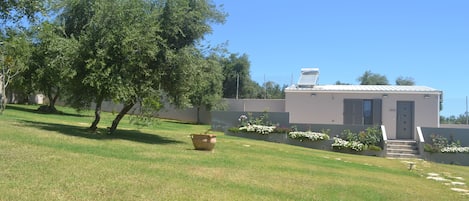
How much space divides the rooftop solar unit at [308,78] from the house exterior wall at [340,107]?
4.72 ft

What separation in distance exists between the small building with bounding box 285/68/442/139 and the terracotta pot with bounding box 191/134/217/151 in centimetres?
1465

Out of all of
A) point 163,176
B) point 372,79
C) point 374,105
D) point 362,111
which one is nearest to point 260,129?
point 362,111

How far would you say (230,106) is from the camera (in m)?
40.2

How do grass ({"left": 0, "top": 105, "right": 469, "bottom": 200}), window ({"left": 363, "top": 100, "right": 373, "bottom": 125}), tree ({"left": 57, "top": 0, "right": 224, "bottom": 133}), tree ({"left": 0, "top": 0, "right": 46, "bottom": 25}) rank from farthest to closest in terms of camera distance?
window ({"left": 363, "top": 100, "right": 373, "bottom": 125}) → tree ({"left": 57, "top": 0, "right": 224, "bottom": 133}) → grass ({"left": 0, "top": 105, "right": 469, "bottom": 200}) → tree ({"left": 0, "top": 0, "right": 46, "bottom": 25})

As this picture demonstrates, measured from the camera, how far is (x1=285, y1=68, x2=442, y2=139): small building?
28.3 m

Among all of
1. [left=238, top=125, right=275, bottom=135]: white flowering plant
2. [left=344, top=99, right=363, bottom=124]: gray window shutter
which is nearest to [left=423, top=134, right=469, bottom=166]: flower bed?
[left=344, top=99, right=363, bottom=124]: gray window shutter

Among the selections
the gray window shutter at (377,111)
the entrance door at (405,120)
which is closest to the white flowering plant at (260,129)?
the gray window shutter at (377,111)

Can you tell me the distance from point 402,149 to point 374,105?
13.8ft

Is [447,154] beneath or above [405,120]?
beneath

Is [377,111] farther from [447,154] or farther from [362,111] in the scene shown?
[447,154]

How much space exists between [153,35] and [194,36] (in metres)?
2.34

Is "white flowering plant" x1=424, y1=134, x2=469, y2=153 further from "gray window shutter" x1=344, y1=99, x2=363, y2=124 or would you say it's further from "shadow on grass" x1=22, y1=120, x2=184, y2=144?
"shadow on grass" x1=22, y1=120, x2=184, y2=144

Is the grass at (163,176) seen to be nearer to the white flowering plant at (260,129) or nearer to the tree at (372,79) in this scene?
the white flowering plant at (260,129)

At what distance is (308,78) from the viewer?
3266 cm
